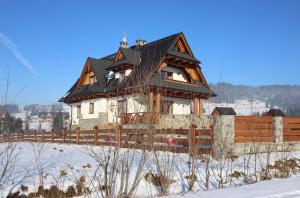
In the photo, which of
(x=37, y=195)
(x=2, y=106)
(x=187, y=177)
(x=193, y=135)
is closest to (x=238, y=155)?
(x=193, y=135)

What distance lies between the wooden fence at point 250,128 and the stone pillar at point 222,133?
1.31 feet

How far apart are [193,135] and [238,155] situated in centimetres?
209

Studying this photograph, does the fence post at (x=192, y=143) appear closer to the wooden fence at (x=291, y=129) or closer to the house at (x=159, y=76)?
the wooden fence at (x=291, y=129)

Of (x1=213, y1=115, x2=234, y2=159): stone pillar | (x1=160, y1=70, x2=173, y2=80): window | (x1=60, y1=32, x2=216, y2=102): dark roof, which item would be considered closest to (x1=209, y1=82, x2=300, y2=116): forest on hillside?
(x1=213, y1=115, x2=234, y2=159): stone pillar

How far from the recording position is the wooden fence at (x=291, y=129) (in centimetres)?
1341

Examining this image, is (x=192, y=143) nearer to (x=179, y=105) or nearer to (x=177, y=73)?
(x=179, y=105)

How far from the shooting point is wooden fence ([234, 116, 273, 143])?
1152 cm

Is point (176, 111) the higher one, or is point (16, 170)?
point (176, 111)

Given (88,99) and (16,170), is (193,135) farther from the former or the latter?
(88,99)

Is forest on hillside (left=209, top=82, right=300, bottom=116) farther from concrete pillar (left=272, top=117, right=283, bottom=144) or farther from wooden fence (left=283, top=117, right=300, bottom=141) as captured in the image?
wooden fence (left=283, top=117, right=300, bottom=141)

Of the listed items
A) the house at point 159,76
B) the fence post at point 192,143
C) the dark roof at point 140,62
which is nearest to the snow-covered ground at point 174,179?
the fence post at point 192,143

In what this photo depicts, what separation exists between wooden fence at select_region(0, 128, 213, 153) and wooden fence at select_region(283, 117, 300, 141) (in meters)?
4.12

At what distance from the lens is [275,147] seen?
41.7ft

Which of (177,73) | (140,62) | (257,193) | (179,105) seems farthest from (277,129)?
(140,62)
